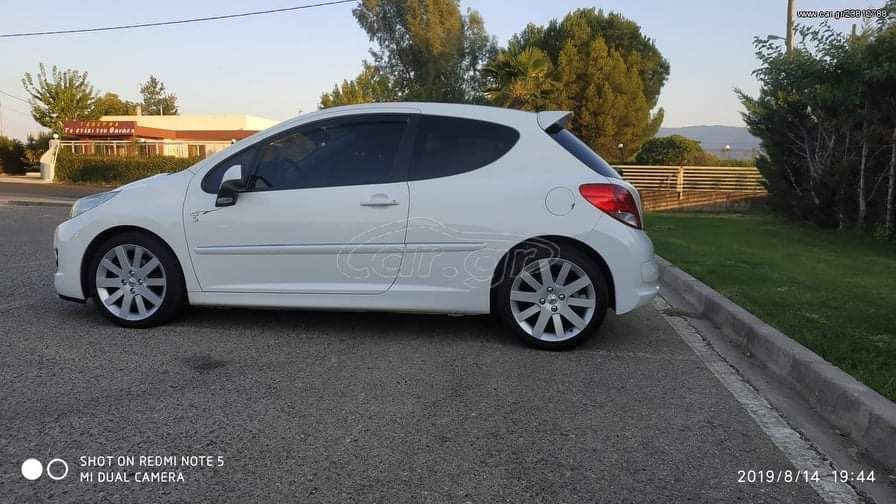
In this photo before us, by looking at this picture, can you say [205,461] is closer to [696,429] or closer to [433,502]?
[433,502]

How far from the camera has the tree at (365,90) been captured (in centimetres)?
4347

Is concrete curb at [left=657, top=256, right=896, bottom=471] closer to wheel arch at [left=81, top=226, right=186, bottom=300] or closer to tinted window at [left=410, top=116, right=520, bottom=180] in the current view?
tinted window at [left=410, top=116, right=520, bottom=180]

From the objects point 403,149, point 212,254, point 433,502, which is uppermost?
point 403,149

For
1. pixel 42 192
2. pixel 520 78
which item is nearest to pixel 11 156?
pixel 42 192

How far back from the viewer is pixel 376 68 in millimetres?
44281

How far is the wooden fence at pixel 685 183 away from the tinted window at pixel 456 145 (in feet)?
65.7

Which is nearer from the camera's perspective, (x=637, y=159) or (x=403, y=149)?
(x=403, y=149)

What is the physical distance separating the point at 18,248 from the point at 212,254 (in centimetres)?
603

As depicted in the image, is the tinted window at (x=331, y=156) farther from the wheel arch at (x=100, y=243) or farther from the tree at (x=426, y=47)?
the tree at (x=426, y=47)

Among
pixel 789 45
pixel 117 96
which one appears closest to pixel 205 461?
pixel 789 45

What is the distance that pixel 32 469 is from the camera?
2.79 metres

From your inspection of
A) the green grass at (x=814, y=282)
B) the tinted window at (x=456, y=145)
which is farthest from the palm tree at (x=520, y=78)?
the tinted window at (x=456, y=145)

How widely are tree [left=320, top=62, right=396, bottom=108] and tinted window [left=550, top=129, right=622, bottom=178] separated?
124ft

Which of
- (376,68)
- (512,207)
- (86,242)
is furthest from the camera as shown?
(376,68)
